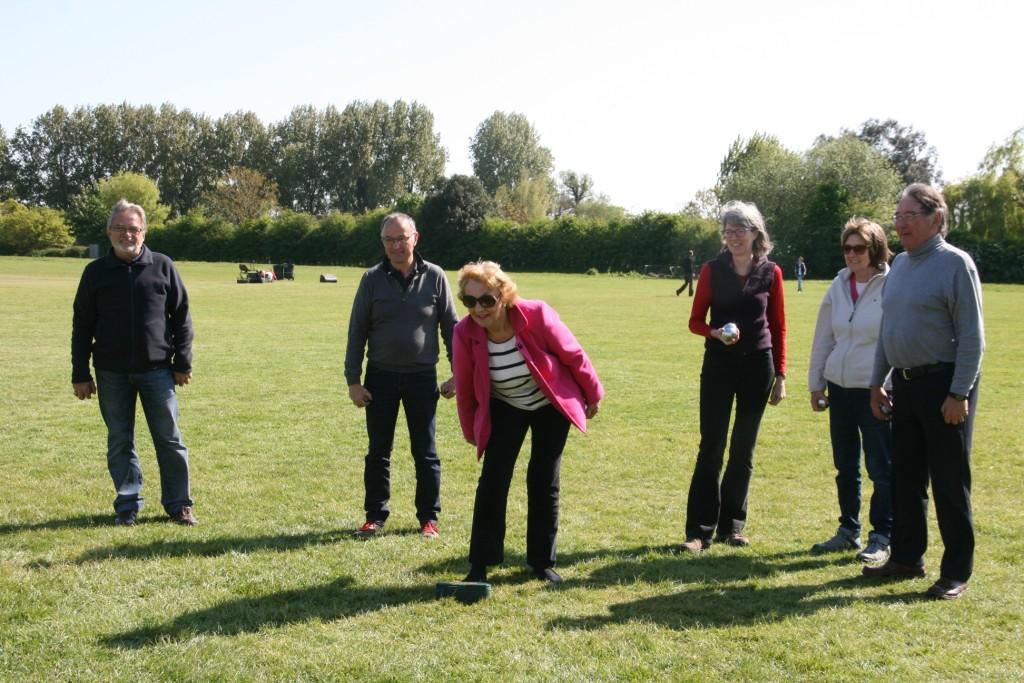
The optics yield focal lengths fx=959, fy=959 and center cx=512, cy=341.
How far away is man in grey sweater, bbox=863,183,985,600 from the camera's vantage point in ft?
16.6

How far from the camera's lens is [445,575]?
18.3 ft

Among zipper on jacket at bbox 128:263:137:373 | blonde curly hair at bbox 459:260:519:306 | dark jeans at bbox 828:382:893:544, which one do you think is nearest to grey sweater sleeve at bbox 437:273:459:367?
blonde curly hair at bbox 459:260:519:306

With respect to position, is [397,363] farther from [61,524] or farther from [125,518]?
[61,524]

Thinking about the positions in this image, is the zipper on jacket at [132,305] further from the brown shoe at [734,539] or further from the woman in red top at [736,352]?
the brown shoe at [734,539]

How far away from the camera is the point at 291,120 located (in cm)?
11006

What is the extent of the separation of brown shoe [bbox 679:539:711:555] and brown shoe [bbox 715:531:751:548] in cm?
18

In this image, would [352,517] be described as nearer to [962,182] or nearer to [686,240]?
[686,240]

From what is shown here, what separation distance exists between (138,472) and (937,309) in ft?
17.4

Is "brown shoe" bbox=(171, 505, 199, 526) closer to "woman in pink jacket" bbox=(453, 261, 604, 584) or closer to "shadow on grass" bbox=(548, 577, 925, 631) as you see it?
"woman in pink jacket" bbox=(453, 261, 604, 584)

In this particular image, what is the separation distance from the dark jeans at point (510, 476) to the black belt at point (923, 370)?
1895 millimetres

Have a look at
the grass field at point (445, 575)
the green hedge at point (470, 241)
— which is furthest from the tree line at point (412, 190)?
the grass field at point (445, 575)

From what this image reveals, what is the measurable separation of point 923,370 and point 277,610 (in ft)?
12.1

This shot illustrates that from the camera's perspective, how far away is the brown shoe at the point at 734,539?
20.6ft

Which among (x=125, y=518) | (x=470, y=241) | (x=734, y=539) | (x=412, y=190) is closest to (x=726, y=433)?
(x=734, y=539)
